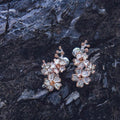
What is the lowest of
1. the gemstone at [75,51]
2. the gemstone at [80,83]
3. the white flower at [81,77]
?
the gemstone at [80,83]

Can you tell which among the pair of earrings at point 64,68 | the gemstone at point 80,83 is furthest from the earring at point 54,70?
the gemstone at point 80,83

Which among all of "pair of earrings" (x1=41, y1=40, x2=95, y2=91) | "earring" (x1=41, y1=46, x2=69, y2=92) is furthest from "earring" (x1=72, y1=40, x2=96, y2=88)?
"earring" (x1=41, y1=46, x2=69, y2=92)

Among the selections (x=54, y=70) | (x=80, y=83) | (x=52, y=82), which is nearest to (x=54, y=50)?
(x=54, y=70)

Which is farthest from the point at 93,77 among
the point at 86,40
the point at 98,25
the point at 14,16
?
the point at 14,16

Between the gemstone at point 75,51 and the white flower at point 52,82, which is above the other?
the gemstone at point 75,51

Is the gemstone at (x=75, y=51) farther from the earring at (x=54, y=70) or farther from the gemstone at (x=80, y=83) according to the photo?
the gemstone at (x=80, y=83)

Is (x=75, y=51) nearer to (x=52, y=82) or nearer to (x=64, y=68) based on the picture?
(x=64, y=68)

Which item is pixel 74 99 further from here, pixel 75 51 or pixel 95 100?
pixel 75 51
